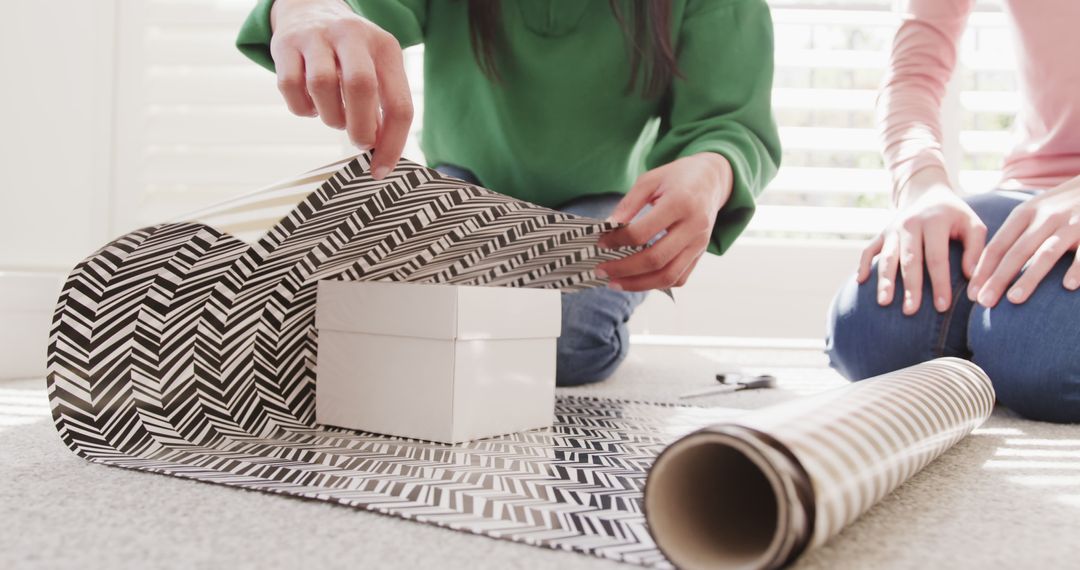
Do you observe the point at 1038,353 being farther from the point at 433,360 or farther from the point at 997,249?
the point at 433,360

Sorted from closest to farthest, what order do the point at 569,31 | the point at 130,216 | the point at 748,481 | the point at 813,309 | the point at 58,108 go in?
the point at 748,481 < the point at 569,31 < the point at 58,108 < the point at 130,216 < the point at 813,309

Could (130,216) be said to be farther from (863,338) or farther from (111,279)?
(863,338)

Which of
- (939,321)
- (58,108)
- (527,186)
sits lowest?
(939,321)

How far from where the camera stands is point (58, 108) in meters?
1.39

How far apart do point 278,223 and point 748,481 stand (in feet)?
1.25

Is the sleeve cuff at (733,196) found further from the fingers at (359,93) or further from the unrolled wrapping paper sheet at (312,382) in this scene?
the fingers at (359,93)

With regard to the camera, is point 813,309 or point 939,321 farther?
point 813,309

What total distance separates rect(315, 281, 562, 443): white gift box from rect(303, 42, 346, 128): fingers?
17 centimetres

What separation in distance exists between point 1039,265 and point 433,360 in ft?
2.18

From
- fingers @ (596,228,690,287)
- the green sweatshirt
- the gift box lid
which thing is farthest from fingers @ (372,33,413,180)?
the green sweatshirt

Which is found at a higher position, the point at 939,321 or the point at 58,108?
the point at 58,108

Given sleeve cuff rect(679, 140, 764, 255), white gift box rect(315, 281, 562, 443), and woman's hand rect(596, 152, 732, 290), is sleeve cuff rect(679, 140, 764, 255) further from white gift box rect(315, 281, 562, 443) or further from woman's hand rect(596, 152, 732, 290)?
white gift box rect(315, 281, 562, 443)

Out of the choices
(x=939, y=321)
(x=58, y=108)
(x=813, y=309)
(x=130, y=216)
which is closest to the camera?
(x=939, y=321)

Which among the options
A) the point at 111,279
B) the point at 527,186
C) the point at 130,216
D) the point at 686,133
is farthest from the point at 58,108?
the point at 686,133
